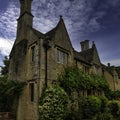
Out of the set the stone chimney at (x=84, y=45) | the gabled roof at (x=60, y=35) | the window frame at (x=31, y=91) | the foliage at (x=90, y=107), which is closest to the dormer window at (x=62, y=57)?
Result: the gabled roof at (x=60, y=35)

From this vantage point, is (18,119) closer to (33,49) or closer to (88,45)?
(33,49)

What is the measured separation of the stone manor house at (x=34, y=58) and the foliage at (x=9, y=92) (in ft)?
2.63

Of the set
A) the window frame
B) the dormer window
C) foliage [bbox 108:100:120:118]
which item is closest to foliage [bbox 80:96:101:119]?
foliage [bbox 108:100:120:118]

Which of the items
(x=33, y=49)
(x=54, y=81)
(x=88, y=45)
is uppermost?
(x=88, y=45)

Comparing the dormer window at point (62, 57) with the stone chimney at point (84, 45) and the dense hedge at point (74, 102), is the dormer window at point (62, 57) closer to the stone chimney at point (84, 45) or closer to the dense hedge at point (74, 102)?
the dense hedge at point (74, 102)

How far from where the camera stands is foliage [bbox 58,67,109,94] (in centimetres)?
1875

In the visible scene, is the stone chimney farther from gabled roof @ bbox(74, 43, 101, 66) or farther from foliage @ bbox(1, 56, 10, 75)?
foliage @ bbox(1, 56, 10, 75)

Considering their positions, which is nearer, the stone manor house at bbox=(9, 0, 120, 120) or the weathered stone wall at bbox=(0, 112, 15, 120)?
the stone manor house at bbox=(9, 0, 120, 120)

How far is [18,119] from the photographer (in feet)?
61.2

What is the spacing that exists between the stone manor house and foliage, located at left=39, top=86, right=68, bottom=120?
0.92m

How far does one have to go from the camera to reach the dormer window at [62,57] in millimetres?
19884

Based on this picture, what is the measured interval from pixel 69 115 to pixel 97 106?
13.0 ft

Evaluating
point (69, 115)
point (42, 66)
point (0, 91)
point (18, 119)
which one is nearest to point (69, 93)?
point (69, 115)

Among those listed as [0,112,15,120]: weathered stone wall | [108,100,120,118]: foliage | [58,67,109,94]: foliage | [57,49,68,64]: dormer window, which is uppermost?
[57,49,68,64]: dormer window
